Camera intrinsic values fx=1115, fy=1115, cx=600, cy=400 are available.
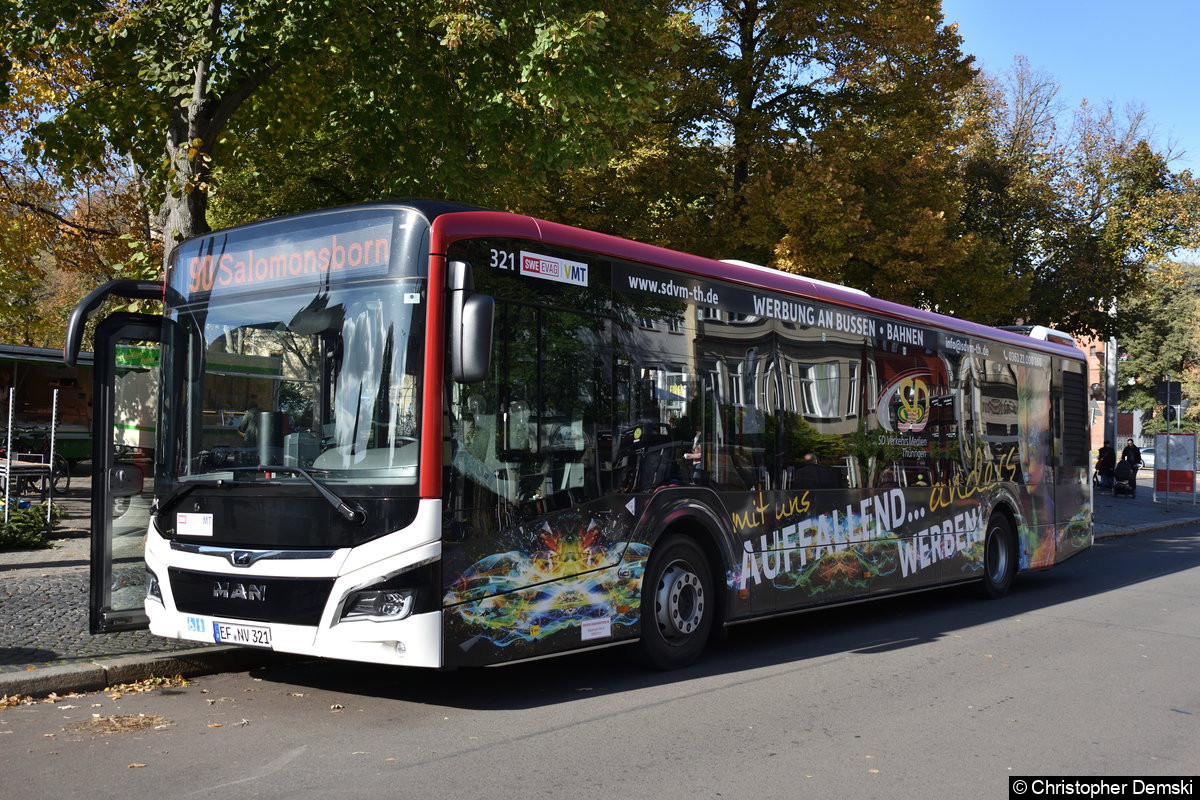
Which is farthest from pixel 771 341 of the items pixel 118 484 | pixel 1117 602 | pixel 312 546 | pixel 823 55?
pixel 823 55

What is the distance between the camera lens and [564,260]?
7.34m

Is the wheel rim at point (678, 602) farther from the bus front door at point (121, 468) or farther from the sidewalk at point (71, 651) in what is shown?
the bus front door at point (121, 468)

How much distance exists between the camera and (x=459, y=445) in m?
6.47

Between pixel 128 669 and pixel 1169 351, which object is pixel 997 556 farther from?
pixel 1169 351

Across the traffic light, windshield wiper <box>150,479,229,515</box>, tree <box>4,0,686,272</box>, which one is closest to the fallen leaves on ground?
windshield wiper <box>150,479,229,515</box>

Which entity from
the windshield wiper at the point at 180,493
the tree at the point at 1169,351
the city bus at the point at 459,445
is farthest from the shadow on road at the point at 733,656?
the tree at the point at 1169,351

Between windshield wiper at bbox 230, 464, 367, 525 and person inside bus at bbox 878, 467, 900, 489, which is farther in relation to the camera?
person inside bus at bbox 878, 467, 900, 489

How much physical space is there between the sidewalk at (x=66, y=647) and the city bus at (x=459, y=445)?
363 millimetres

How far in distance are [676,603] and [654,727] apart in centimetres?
173

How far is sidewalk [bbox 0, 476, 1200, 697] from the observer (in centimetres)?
715

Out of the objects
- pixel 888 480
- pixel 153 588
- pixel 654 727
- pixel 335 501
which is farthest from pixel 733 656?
pixel 153 588

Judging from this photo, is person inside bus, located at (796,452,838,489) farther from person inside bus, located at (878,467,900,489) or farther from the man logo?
the man logo

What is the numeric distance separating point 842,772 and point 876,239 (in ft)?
40.7

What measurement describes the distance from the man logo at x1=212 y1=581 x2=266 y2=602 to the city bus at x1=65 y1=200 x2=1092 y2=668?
0.02 meters
